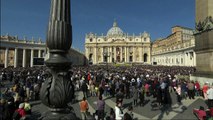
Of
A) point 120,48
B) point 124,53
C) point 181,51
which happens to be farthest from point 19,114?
point 124,53

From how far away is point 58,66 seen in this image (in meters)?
2.92

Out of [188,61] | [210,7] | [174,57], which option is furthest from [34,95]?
[174,57]

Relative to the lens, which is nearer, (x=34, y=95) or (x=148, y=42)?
(x=34, y=95)

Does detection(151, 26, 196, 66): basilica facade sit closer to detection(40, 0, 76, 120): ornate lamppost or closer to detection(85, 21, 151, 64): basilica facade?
detection(85, 21, 151, 64): basilica facade

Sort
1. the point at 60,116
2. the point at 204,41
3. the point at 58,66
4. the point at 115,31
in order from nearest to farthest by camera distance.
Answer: the point at 60,116 → the point at 58,66 → the point at 204,41 → the point at 115,31

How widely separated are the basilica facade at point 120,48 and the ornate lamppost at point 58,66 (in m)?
109

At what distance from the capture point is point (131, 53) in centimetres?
11731

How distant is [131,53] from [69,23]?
11570cm

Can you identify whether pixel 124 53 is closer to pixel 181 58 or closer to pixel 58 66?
pixel 181 58

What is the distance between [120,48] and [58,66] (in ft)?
372

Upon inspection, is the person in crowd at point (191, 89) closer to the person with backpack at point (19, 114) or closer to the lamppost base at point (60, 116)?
the person with backpack at point (19, 114)

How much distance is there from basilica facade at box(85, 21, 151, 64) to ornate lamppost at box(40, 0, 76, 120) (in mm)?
109375

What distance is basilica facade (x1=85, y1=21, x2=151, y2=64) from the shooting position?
11525 cm

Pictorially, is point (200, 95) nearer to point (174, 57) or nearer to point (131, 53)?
point (174, 57)
